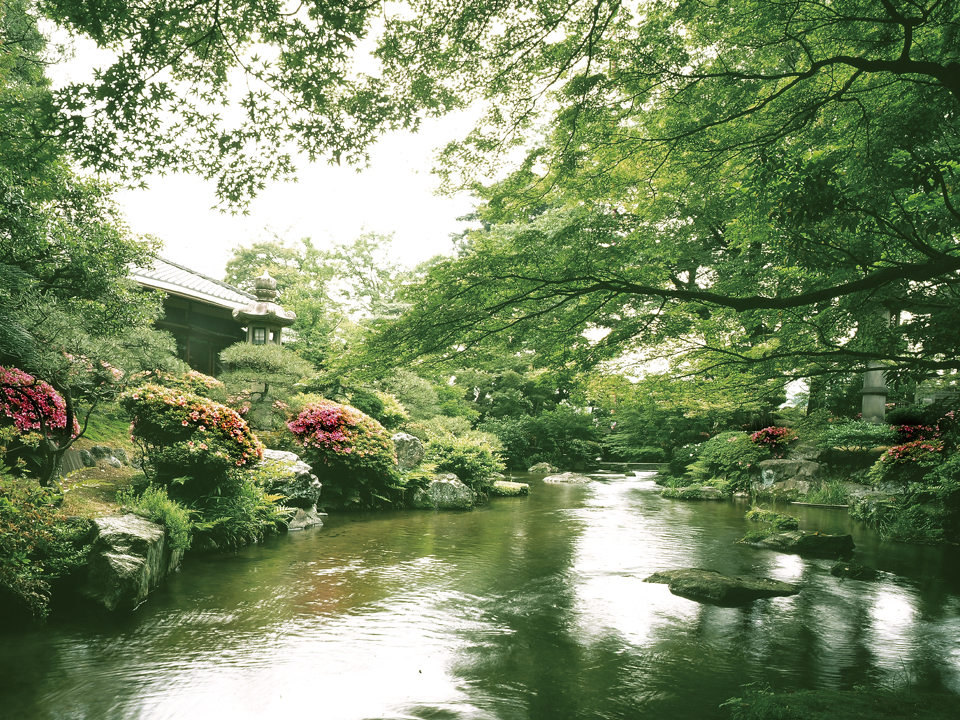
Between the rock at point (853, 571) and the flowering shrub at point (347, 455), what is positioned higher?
the flowering shrub at point (347, 455)

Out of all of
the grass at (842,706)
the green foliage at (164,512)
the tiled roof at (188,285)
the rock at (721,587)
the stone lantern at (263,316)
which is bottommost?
the rock at (721,587)

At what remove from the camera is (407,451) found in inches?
483

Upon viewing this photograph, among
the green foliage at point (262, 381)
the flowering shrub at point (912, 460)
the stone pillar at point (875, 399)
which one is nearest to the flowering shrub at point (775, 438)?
the stone pillar at point (875, 399)

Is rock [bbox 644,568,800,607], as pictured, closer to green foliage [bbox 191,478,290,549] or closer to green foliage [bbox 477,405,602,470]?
green foliage [bbox 191,478,290,549]

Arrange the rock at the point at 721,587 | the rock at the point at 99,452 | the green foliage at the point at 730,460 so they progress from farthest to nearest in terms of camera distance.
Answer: the green foliage at the point at 730,460 → the rock at the point at 99,452 → the rock at the point at 721,587

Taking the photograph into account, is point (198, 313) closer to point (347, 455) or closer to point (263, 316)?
point (263, 316)

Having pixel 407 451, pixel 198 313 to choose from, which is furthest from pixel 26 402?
pixel 198 313

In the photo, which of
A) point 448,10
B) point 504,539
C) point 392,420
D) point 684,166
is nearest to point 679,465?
point 392,420

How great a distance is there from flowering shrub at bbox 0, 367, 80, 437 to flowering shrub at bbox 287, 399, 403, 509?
4.49 meters

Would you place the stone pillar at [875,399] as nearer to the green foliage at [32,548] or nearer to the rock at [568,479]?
the rock at [568,479]

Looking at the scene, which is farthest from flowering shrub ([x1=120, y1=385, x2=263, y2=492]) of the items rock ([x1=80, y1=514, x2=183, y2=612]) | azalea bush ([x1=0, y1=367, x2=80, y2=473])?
rock ([x1=80, y1=514, x2=183, y2=612])

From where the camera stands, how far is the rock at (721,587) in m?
5.66

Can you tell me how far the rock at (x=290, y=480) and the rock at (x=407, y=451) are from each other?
264 centimetres

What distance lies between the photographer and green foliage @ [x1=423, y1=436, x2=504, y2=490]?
517 inches
